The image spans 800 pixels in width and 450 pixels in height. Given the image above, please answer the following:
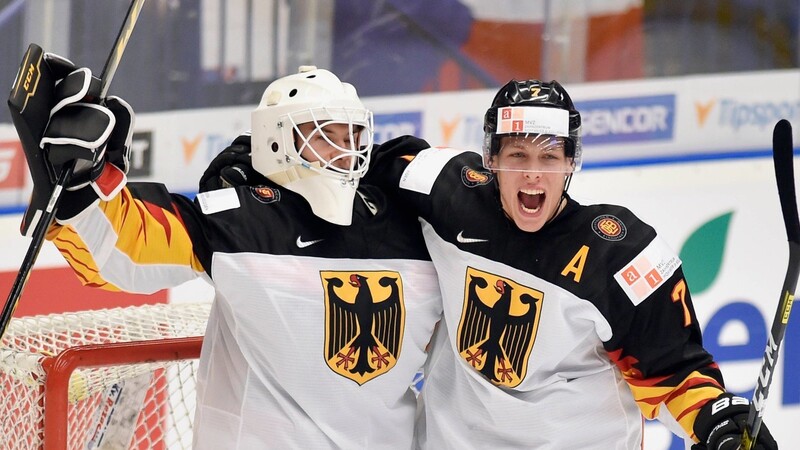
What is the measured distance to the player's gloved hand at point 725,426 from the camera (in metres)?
2.30

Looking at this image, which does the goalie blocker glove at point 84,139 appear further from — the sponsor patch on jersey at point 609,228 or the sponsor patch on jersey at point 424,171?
the sponsor patch on jersey at point 609,228

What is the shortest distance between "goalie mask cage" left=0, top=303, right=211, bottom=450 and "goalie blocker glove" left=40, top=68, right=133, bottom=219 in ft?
1.61

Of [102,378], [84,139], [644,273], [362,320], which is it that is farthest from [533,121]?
[102,378]

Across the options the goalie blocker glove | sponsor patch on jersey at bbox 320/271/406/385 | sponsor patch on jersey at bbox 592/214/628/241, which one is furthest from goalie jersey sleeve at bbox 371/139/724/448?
the goalie blocker glove

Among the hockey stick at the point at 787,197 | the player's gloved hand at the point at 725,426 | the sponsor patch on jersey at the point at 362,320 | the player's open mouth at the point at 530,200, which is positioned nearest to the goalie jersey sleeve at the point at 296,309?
the sponsor patch on jersey at the point at 362,320

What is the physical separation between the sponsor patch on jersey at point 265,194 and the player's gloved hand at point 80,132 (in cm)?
42

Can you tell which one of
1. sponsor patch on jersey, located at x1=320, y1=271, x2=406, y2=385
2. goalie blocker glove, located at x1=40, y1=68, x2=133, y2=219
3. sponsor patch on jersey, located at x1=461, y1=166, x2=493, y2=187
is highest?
goalie blocker glove, located at x1=40, y1=68, x2=133, y2=219

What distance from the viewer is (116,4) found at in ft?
13.0

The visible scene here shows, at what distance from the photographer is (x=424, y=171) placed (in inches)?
106

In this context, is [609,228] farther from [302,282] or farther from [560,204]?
[302,282]

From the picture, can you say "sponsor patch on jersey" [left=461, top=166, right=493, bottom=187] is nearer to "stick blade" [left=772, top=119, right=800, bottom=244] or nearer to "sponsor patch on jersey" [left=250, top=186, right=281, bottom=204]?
"sponsor patch on jersey" [left=250, top=186, right=281, bottom=204]

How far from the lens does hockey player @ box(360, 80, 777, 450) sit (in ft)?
8.19

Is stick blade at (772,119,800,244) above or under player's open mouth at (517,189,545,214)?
above

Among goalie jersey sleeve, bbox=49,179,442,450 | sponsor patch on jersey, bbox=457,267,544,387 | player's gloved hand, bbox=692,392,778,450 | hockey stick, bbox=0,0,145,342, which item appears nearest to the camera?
hockey stick, bbox=0,0,145,342
